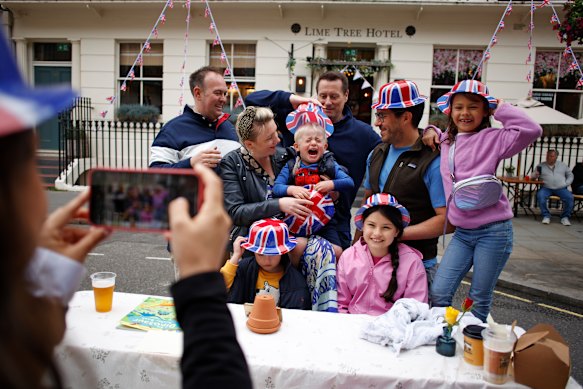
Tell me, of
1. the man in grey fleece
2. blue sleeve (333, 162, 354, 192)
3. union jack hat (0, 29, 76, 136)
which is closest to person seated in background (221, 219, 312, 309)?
blue sleeve (333, 162, 354, 192)

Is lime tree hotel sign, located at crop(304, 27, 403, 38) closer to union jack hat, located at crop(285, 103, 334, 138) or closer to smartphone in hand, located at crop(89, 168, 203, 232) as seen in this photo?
union jack hat, located at crop(285, 103, 334, 138)

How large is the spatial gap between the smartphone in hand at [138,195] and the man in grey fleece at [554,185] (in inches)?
432

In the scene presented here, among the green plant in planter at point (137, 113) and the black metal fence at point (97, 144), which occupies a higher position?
the green plant in planter at point (137, 113)

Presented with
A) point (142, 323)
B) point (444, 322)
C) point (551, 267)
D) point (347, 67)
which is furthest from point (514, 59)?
point (142, 323)

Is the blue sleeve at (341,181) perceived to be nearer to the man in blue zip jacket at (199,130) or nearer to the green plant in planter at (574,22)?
the man in blue zip jacket at (199,130)

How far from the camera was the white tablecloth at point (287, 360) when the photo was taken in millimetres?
1987

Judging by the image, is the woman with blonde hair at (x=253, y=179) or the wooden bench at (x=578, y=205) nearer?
the woman with blonde hair at (x=253, y=179)

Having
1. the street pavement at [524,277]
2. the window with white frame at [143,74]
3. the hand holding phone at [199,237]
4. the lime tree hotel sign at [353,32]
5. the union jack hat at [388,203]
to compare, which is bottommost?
the street pavement at [524,277]

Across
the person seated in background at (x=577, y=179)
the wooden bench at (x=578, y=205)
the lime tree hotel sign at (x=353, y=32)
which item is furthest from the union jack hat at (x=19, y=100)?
the lime tree hotel sign at (x=353, y=32)

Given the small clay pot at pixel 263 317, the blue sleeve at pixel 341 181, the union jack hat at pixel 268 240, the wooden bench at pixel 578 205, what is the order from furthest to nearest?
the wooden bench at pixel 578 205
the blue sleeve at pixel 341 181
the union jack hat at pixel 268 240
the small clay pot at pixel 263 317

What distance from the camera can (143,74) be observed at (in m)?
13.9

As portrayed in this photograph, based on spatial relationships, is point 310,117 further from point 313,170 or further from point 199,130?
point 199,130

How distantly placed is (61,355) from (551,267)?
6.69 meters

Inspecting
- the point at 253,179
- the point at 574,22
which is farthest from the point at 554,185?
the point at 253,179
